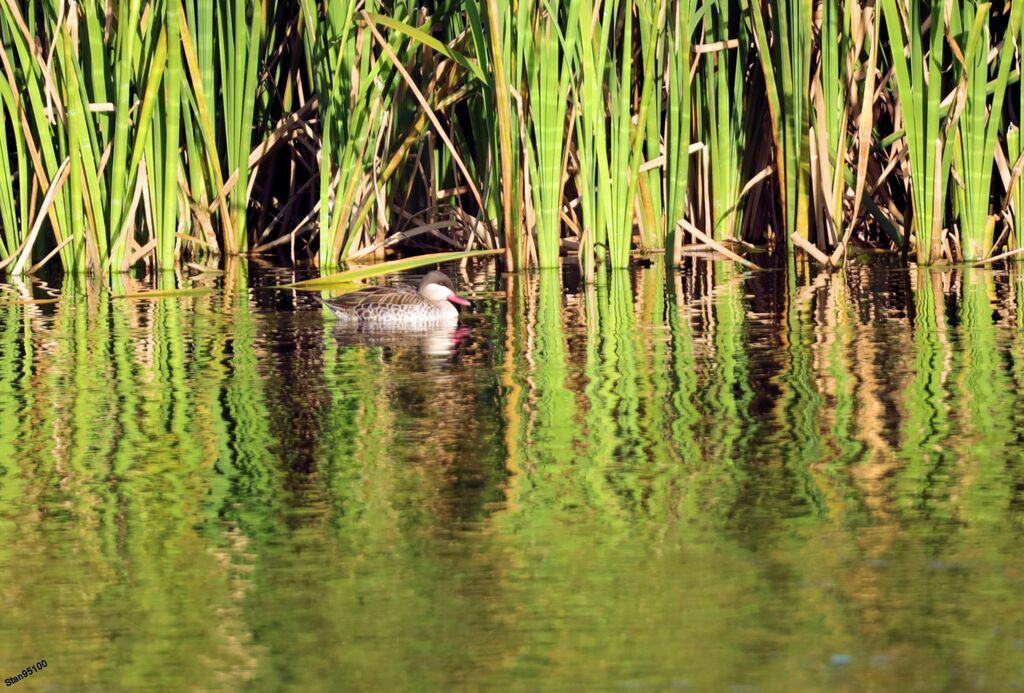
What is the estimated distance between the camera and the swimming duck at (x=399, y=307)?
805cm

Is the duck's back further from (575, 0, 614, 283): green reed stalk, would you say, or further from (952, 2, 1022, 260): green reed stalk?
(952, 2, 1022, 260): green reed stalk

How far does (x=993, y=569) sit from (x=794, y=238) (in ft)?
20.8

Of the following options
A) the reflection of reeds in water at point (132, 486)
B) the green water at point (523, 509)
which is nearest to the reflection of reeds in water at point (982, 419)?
the green water at point (523, 509)

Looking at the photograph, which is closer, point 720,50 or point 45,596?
point 45,596

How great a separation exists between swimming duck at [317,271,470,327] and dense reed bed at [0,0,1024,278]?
100cm

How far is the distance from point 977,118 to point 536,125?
2408 mm

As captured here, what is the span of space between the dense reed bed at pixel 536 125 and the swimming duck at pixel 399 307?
1.00m

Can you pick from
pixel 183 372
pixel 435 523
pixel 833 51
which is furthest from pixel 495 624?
pixel 833 51

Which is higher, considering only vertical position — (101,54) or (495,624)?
(101,54)

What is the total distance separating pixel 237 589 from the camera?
3.74 metres

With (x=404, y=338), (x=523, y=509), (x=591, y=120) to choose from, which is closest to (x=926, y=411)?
(x=523, y=509)

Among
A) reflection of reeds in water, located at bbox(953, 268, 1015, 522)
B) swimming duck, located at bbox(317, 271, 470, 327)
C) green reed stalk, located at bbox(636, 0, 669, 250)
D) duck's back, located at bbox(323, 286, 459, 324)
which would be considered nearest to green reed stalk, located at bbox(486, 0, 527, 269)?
green reed stalk, located at bbox(636, 0, 669, 250)

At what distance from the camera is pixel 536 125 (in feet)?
29.2

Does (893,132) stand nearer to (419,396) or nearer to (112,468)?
(419,396)
